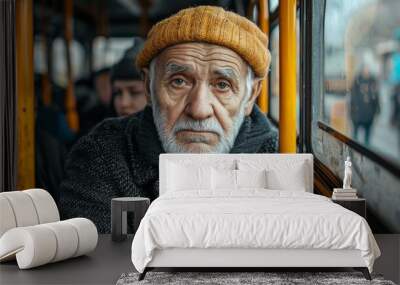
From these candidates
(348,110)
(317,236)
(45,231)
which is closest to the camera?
(317,236)

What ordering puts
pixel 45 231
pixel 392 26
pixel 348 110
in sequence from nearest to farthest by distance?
1. pixel 45 231
2. pixel 392 26
3. pixel 348 110

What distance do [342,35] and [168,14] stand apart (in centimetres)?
176

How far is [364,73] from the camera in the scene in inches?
265

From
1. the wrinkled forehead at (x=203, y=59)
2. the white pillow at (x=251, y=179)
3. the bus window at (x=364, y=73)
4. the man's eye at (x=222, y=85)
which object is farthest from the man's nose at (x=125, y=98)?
the bus window at (x=364, y=73)

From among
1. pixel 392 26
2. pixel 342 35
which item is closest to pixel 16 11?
pixel 342 35

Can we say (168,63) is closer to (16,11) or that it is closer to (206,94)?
(206,94)

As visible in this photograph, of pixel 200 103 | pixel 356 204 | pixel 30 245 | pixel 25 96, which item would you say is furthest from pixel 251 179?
pixel 25 96

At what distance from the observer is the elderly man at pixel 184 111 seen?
7.32 m

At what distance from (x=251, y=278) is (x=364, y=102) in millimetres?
2425

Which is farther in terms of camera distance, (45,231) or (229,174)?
(229,174)

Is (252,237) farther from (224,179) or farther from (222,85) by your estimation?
(222,85)

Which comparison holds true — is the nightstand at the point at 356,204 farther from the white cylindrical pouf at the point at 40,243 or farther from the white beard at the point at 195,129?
the white cylindrical pouf at the point at 40,243

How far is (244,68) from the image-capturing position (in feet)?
24.3

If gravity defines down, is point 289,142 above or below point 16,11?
below
